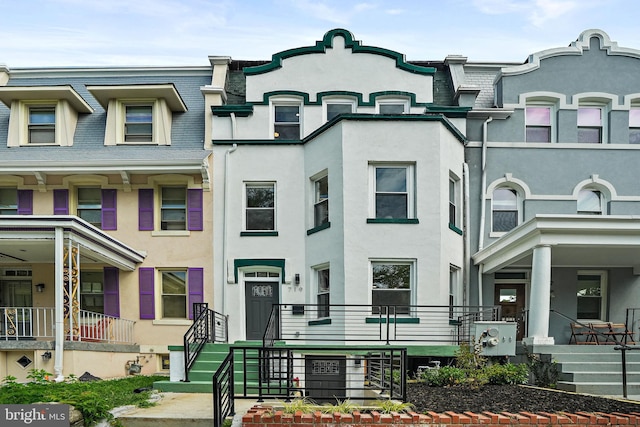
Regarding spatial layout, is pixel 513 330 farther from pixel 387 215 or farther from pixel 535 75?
pixel 535 75

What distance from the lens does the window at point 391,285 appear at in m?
14.1

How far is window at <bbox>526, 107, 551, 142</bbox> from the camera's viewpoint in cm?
1669

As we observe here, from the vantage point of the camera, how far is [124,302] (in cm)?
1603

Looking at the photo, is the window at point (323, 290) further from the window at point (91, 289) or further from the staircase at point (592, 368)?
the window at point (91, 289)

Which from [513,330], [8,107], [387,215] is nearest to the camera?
[513,330]

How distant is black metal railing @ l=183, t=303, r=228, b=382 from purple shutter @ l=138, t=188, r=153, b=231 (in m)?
3.38

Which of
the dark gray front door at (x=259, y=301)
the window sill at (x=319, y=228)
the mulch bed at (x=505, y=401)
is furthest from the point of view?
the dark gray front door at (x=259, y=301)

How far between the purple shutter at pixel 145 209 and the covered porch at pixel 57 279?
0.83 meters

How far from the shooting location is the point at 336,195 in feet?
47.8

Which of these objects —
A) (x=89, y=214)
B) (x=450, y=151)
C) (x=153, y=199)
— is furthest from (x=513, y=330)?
(x=89, y=214)

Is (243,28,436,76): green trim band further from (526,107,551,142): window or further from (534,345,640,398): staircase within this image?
(534,345,640,398): staircase

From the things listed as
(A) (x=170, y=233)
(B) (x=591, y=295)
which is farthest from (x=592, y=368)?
(A) (x=170, y=233)

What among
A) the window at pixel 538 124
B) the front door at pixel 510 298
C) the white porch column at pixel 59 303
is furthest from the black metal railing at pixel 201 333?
the window at pixel 538 124

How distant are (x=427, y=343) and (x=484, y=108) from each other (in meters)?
7.29
